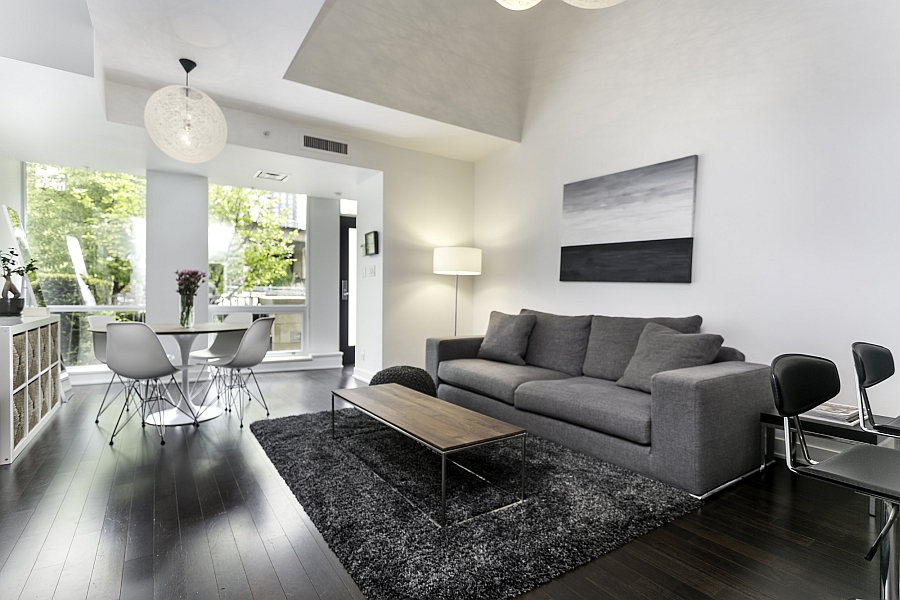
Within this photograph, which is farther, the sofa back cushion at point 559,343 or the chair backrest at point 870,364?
the sofa back cushion at point 559,343

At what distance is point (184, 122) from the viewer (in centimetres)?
313

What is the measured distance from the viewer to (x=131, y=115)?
3695 mm

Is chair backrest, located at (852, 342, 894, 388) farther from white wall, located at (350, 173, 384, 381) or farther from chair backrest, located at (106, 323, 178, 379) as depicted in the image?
white wall, located at (350, 173, 384, 381)

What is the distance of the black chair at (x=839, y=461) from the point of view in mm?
1269

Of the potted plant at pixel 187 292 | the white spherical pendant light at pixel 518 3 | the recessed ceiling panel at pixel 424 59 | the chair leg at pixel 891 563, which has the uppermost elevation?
the recessed ceiling panel at pixel 424 59

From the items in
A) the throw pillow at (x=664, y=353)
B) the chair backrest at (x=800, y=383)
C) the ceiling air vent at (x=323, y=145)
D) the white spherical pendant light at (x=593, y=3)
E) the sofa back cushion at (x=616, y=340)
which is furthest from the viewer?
the ceiling air vent at (x=323, y=145)

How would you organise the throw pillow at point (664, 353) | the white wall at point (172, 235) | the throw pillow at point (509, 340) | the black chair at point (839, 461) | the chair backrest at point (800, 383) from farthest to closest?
1. the white wall at point (172, 235)
2. the throw pillow at point (509, 340)
3. the throw pillow at point (664, 353)
4. the chair backrest at point (800, 383)
5. the black chair at point (839, 461)

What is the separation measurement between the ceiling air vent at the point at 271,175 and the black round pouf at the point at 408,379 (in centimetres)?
273

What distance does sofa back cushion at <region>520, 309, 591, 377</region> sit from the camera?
376 centimetres

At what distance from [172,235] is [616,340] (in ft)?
15.0

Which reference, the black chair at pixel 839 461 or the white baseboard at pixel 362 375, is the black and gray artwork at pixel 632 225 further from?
the white baseboard at pixel 362 375

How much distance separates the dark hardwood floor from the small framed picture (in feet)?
9.00

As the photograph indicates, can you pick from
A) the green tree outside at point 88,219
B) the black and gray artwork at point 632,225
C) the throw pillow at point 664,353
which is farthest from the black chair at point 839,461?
the green tree outside at point 88,219

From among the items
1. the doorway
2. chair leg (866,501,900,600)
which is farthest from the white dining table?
chair leg (866,501,900,600)
